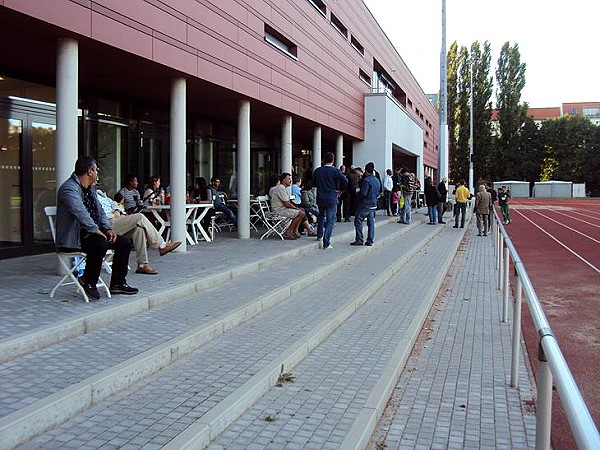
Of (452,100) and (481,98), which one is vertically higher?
(481,98)

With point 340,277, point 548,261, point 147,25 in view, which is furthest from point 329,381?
point 548,261

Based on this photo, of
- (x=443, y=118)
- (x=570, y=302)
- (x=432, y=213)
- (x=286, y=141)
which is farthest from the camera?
(x=443, y=118)

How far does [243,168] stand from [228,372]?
8968 mm

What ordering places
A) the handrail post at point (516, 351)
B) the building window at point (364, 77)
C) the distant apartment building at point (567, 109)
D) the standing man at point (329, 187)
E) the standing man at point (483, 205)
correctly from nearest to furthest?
the handrail post at point (516, 351) < the standing man at point (329, 187) < the standing man at point (483, 205) < the building window at point (364, 77) < the distant apartment building at point (567, 109)

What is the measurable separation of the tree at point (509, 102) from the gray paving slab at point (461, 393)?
69.2 metres

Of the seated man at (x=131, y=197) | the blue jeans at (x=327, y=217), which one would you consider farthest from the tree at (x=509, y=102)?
the seated man at (x=131, y=197)

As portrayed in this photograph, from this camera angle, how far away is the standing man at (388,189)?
2156cm

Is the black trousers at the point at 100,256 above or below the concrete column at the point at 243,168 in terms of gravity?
below

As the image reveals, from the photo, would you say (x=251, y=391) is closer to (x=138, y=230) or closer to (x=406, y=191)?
(x=138, y=230)

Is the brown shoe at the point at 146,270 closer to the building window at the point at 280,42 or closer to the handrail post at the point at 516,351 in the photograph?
the handrail post at the point at 516,351

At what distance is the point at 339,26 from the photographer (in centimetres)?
2227

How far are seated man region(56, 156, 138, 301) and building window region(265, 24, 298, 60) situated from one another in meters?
8.93

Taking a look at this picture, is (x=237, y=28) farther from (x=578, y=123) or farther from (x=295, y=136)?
(x=578, y=123)

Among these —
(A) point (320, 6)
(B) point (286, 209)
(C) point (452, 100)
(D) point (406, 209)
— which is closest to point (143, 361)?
(B) point (286, 209)
